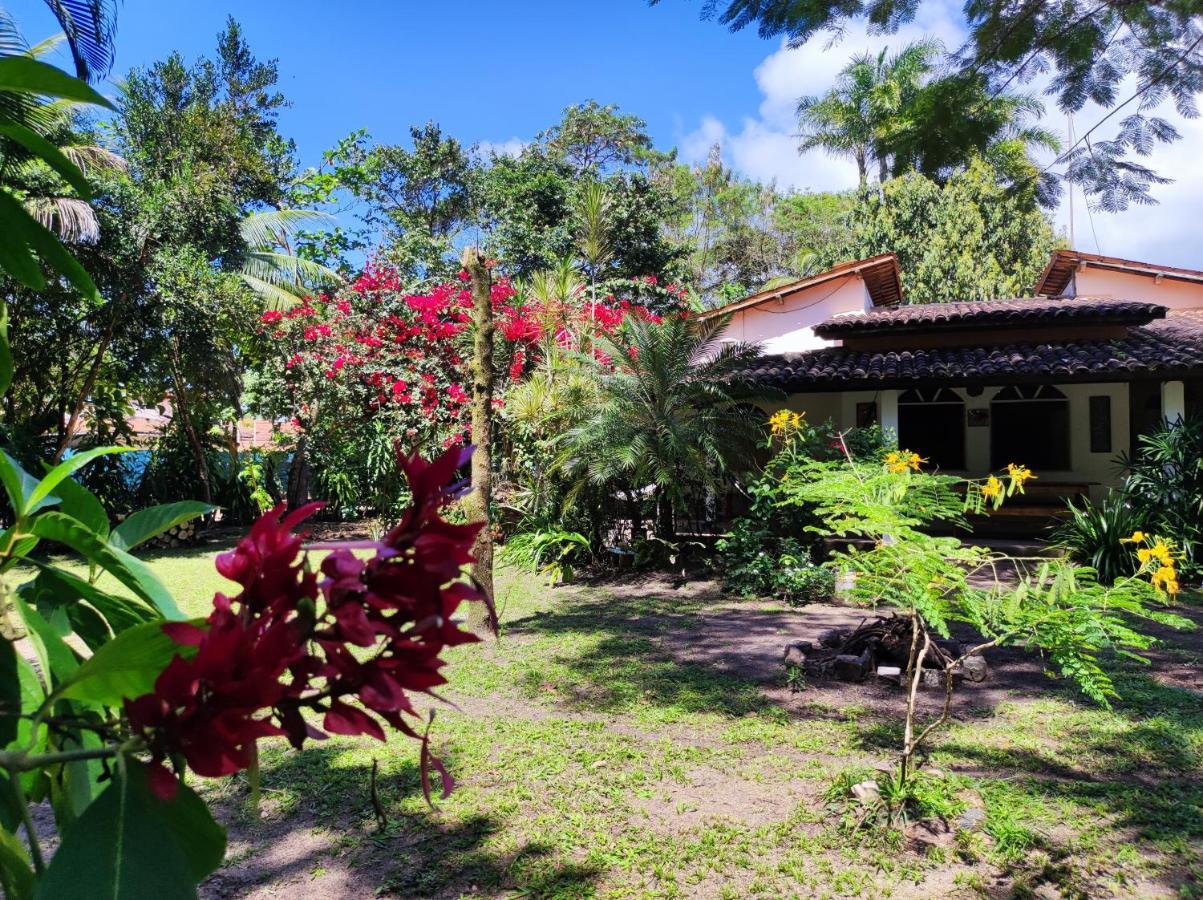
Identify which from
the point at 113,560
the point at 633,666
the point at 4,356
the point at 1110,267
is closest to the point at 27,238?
the point at 4,356

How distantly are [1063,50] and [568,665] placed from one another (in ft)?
15.8

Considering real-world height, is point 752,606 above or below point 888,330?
below

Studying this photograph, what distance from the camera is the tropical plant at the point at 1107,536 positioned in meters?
8.94

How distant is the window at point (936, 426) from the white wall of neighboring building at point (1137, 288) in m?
4.31

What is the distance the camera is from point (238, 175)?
17.2 meters

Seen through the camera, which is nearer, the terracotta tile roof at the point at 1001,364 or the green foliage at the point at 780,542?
the green foliage at the point at 780,542

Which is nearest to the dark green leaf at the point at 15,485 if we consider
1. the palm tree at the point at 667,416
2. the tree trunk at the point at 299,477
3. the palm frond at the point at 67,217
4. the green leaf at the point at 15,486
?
the green leaf at the point at 15,486

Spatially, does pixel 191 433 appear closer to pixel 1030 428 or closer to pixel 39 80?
pixel 39 80

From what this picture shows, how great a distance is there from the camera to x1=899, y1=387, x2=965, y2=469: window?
13883mm

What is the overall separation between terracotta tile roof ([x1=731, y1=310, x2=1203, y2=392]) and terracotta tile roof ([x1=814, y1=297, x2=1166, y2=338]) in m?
0.33

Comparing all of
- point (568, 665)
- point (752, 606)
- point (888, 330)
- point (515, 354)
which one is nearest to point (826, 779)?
point (568, 665)

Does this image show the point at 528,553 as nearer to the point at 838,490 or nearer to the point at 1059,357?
the point at 838,490

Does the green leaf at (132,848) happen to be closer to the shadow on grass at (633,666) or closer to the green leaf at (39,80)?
the green leaf at (39,80)

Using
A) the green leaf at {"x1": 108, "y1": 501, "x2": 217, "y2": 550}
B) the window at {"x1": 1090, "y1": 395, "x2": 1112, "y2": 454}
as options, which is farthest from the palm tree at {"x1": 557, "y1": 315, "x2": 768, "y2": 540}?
the green leaf at {"x1": 108, "y1": 501, "x2": 217, "y2": 550}
